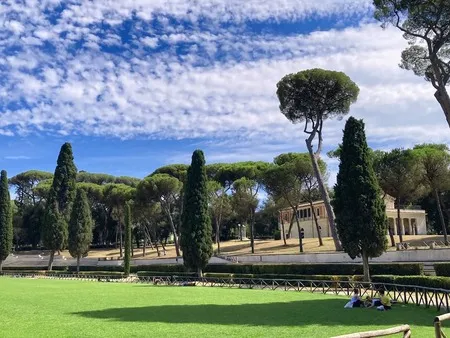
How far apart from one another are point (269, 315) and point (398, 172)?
32467 mm

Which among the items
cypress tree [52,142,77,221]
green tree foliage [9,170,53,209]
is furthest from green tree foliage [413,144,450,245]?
green tree foliage [9,170,53,209]

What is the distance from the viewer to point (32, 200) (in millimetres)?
84250

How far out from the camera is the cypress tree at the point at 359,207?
878 inches

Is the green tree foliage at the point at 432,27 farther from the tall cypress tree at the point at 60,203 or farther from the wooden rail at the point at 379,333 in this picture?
the tall cypress tree at the point at 60,203

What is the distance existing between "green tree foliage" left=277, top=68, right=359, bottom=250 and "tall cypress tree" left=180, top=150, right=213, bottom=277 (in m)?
10.8

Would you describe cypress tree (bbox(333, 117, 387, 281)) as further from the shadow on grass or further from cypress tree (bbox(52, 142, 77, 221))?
cypress tree (bbox(52, 142, 77, 221))

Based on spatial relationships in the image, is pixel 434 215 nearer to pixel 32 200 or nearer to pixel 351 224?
pixel 351 224

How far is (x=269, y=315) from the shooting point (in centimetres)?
1474

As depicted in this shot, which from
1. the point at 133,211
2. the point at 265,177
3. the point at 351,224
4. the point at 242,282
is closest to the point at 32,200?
the point at 133,211

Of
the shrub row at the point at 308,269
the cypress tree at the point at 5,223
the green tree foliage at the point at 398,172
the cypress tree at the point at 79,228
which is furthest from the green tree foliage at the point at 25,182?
the green tree foliage at the point at 398,172

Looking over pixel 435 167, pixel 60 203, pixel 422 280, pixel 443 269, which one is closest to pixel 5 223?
pixel 60 203

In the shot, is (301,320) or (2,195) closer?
(301,320)

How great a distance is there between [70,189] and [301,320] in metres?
46.4

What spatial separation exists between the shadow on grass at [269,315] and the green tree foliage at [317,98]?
2393 centimetres
